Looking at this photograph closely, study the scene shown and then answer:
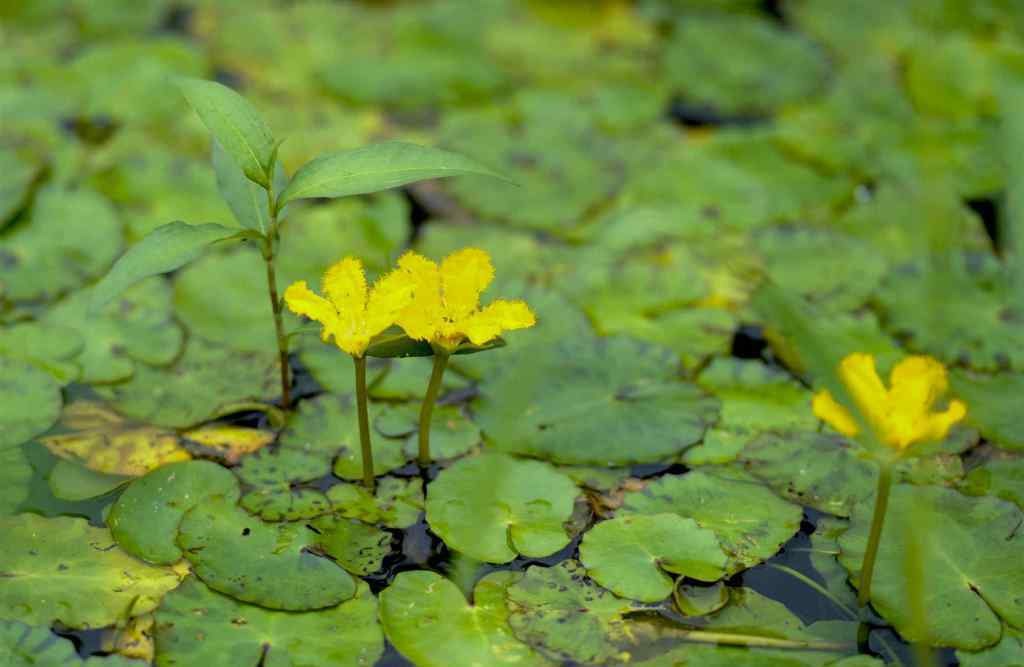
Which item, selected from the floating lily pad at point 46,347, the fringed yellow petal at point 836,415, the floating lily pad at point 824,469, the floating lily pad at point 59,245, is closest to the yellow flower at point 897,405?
the fringed yellow petal at point 836,415

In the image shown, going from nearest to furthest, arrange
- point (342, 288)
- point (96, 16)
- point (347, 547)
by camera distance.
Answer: point (342, 288) < point (347, 547) < point (96, 16)

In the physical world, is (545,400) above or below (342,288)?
below

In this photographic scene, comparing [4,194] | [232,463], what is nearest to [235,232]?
[232,463]

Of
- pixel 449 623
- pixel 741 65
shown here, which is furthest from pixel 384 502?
pixel 741 65

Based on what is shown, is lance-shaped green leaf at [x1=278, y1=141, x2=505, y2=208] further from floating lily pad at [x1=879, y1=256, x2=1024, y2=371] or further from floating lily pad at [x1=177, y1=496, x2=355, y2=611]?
floating lily pad at [x1=879, y1=256, x2=1024, y2=371]

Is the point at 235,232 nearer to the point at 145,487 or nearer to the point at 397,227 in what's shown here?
the point at 145,487

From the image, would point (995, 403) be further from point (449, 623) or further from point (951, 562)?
point (449, 623)

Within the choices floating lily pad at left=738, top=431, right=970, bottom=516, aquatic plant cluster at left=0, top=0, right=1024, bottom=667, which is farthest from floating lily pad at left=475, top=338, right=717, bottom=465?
floating lily pad at left=738, top=431, right=970, bottom=516

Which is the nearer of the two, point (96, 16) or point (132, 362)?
point (132, 362)
